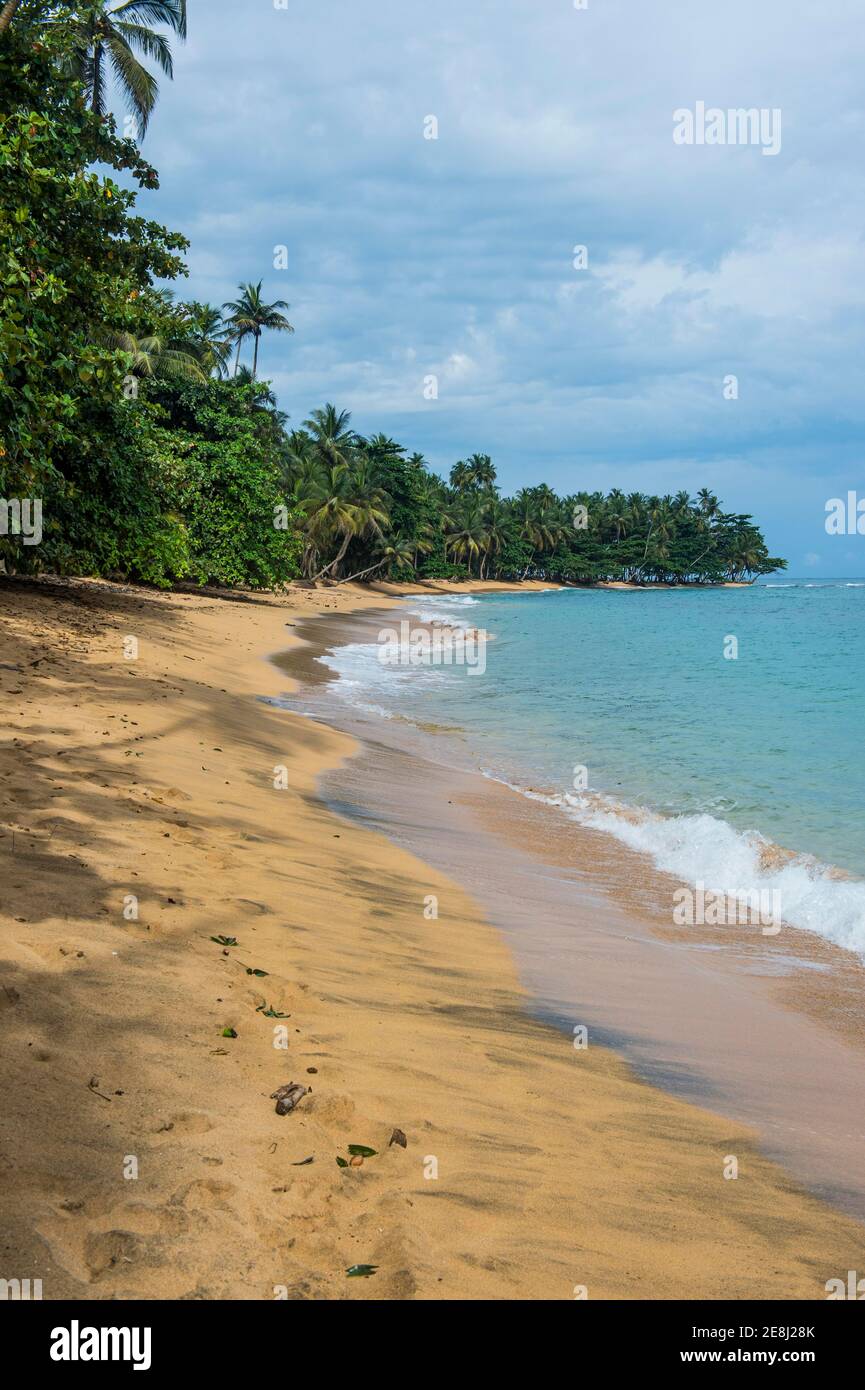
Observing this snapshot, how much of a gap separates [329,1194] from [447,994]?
2.23m

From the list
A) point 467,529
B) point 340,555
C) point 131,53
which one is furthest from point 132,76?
point 467,529

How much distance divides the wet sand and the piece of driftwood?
6.57ft

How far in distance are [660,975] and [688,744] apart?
1144 centimetres

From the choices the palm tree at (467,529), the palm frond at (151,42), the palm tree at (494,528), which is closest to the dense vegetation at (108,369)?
the palm frond at (151,42)

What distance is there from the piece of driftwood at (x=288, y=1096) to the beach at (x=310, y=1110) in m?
0.03

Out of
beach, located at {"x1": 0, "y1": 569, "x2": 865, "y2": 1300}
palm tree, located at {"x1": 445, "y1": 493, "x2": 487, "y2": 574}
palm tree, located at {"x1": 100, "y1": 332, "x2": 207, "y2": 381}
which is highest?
palm tree, located at {"x1": 445, "y1": 493, "x2": 487, "y2": 574}

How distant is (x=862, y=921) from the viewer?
782cm

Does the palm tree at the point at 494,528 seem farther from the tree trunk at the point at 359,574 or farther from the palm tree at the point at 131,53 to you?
the palm tree at the point at 131,53

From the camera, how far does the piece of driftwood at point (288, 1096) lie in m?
3.57

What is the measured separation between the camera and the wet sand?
15.1 ft

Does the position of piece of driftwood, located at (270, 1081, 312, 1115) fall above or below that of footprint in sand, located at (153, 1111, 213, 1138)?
below

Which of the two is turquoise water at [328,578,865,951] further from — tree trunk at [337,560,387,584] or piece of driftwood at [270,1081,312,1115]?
tree trunk at [337,560,387,584]

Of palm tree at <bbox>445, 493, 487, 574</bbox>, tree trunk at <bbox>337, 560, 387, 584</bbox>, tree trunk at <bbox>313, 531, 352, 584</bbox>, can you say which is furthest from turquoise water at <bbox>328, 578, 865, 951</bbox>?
palm tree at <bbox>445, 493, 487, 574</bbox>

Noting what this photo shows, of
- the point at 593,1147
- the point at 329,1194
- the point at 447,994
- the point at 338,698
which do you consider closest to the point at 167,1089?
the point at 329,1194
